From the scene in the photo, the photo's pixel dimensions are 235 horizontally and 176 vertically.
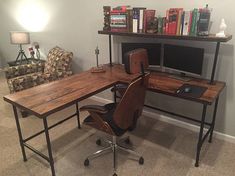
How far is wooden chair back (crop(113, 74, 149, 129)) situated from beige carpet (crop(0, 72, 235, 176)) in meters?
0.59

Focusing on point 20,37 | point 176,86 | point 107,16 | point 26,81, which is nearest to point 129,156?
point 176,86

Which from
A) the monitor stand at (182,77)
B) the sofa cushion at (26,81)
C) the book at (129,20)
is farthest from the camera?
the sofa cushion at (26,81)

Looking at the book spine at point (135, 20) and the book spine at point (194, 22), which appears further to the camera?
the book spine at point (135, 20)

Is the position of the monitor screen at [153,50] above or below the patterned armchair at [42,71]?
above

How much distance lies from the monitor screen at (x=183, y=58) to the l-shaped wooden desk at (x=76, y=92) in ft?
0.46

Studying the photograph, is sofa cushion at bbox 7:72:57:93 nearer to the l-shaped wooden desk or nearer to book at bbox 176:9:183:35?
the l-shaped wooden desk

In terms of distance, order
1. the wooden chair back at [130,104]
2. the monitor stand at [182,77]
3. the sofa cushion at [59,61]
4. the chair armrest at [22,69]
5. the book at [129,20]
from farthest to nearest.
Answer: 1. the chair armrest at [22,69]
2. the sofa cushion at [59,61]
3. the book at [129,20]
4. the monitor stand at [182,77]
5. the wooden chair back at [130,104]

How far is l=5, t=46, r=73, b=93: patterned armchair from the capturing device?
3.23 m

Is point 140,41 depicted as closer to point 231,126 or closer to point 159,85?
point 159,85

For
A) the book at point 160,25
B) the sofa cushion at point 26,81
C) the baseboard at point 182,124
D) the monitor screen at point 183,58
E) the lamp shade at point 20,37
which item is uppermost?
the book at point 160,25

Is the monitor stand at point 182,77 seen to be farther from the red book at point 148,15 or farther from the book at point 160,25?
the red book at point 148,15

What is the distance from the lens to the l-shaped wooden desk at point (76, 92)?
1.78 meters

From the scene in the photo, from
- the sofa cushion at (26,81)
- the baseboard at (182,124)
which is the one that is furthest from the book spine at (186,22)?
the sofa cushion at (26,81)

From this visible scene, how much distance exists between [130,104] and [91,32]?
1951mm
